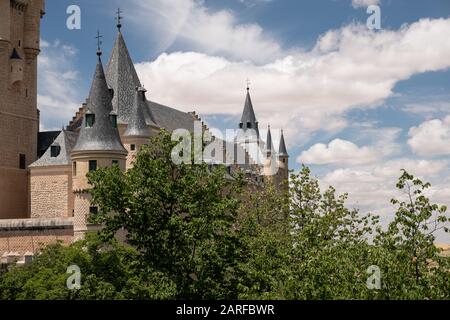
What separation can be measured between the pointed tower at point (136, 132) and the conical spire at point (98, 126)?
22.3 ft

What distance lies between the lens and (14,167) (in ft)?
211

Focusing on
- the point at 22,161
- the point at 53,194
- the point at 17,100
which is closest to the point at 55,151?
the point at 53,194

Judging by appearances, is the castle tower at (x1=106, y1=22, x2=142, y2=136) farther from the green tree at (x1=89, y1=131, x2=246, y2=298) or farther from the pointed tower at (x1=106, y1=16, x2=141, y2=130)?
the green tree at (x1=89, y1=131, x2=246, y2=298)

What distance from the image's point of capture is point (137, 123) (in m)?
64.8

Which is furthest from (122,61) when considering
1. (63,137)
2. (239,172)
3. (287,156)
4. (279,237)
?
(287,156)

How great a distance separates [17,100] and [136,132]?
10625mm

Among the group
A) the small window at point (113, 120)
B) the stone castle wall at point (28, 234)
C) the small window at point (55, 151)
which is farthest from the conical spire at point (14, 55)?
the stone castle wall at point (28, 234)

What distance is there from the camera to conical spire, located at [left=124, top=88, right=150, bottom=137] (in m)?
64.3

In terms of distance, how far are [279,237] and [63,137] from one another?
2831cm

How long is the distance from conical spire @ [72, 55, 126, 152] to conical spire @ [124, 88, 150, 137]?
6.78 metres

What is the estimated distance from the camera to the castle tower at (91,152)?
179 feet

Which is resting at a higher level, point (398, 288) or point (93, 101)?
point (93, 101)

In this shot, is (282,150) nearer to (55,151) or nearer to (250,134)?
(250,134)
